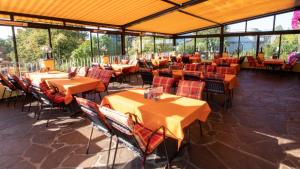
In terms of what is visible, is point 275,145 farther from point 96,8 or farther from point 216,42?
point 216,42

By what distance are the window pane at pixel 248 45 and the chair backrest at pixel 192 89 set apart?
11.7 meters

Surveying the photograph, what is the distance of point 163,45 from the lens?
16484mm

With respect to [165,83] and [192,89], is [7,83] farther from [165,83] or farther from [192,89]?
[192,89]

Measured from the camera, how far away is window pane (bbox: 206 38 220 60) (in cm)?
1451

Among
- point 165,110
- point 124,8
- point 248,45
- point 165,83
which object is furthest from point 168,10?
point 248,45

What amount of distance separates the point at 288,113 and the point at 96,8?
7.05 metres

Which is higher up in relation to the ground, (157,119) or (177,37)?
(177,37)

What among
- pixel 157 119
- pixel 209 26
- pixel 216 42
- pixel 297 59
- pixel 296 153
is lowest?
pixel 296 153

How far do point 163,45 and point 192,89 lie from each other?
536 inches

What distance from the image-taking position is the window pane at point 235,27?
13.0 m

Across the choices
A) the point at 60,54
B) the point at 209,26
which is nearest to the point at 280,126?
the point at 209,26

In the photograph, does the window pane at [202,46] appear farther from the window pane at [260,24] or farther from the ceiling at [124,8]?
the ceiling at [124,8]

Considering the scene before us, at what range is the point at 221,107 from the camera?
4.89 meters

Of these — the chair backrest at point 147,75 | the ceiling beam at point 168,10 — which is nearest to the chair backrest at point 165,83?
the chair backrest at point 147,75
